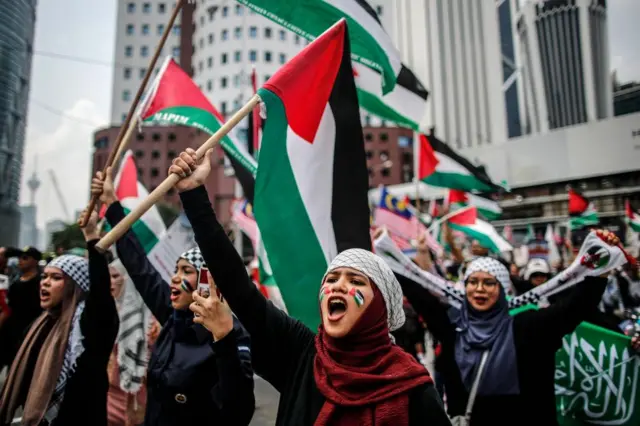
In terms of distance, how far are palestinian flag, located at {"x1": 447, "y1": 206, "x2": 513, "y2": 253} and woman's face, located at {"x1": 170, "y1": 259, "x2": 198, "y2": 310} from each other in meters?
6.10

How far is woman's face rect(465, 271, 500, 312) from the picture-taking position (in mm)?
2945

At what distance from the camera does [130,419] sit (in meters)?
3.56

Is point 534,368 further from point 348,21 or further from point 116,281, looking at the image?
point 116,281

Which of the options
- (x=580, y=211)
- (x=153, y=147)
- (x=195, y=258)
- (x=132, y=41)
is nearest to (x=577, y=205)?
(x=580, y=211)

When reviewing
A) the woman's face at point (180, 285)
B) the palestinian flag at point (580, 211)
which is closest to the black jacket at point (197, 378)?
the woman's face at point (180, 285)

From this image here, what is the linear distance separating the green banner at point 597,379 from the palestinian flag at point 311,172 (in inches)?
70.1

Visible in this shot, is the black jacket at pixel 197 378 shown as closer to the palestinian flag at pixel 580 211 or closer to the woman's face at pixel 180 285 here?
the woman's face at pixel 180 285

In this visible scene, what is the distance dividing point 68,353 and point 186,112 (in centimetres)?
237

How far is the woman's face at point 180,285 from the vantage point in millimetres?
2426

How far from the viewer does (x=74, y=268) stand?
2736mm

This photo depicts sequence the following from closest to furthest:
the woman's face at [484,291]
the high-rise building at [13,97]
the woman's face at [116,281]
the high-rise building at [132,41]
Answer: the woman's face at [484,291]
the woman's face at [116,281]
the high-rise building at [13,97]
the high-rise building at [132,41]

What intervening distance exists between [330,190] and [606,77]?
81984 mm

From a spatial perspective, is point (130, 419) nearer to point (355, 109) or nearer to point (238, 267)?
point (238, 267)

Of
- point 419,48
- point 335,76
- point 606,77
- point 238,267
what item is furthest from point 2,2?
point 606,77
